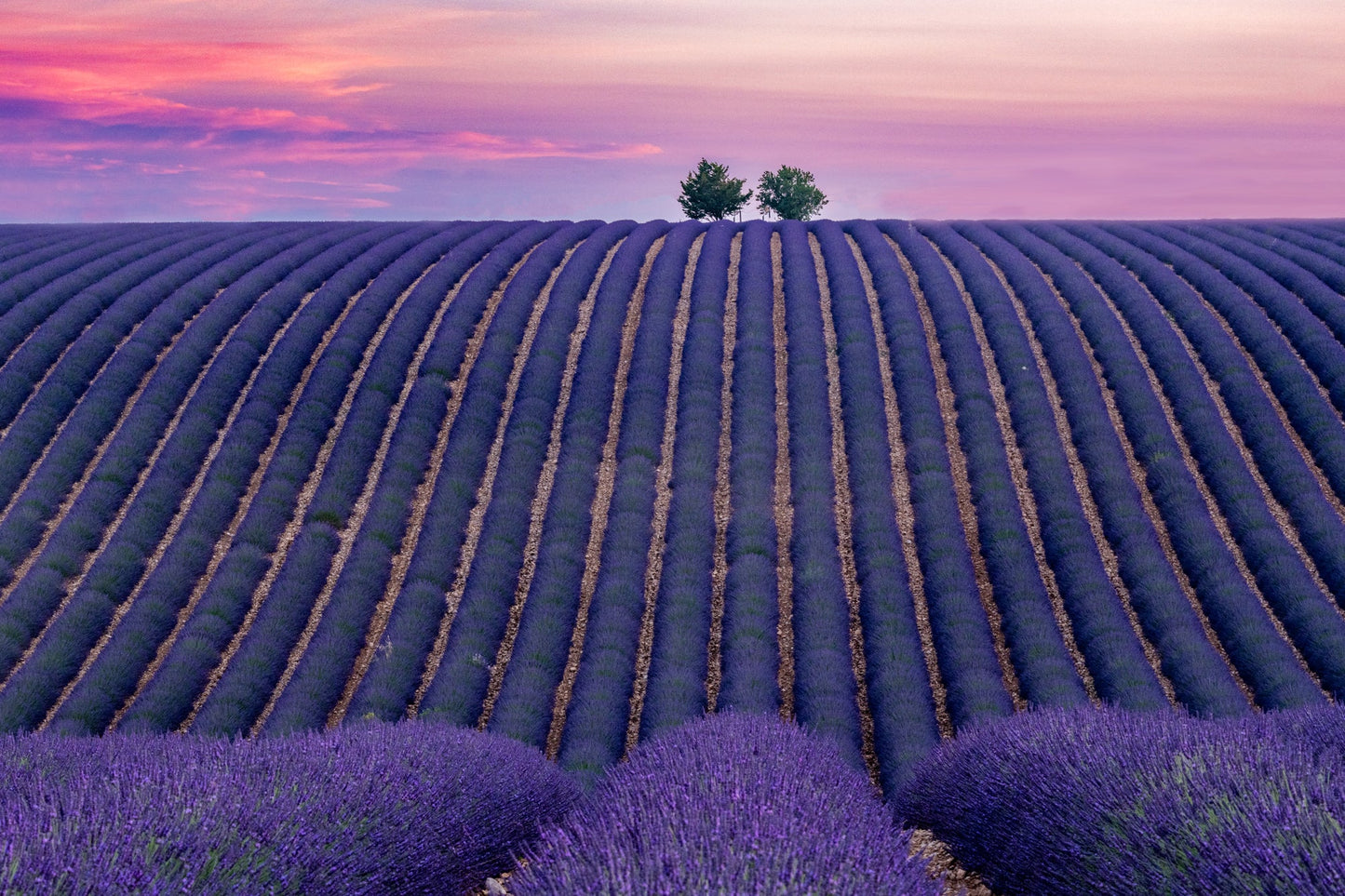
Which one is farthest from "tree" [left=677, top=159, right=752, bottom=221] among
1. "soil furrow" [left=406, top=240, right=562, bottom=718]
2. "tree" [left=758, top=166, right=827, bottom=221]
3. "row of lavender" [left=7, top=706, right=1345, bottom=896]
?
"row of lavender" [left=7, top=706, right=1345, bottom=896]

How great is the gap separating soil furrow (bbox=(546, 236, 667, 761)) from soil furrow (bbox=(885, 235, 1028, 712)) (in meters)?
4.27

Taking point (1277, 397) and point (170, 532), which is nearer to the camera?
point (170, 532)

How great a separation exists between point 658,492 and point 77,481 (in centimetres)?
753

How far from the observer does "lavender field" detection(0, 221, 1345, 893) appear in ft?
34.8

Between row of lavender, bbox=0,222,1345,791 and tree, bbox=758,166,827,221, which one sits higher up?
tree, bbox=758,166,827,221

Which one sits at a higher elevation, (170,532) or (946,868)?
(170,532)

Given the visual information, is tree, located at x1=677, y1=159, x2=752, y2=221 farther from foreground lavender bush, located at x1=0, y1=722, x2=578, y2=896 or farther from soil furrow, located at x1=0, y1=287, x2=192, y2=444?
foreground lavender bush, located at x1=0, y1=722, x2=578, y2=896

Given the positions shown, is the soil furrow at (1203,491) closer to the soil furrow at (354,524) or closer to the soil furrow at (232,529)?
the soil furrow at (354,524)

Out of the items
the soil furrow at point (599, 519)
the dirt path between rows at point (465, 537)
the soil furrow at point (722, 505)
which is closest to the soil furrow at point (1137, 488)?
the soil furrow at point (722, 505)

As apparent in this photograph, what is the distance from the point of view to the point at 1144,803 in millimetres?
5074

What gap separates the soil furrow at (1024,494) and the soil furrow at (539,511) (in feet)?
18.7

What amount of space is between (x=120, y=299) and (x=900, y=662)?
15.0m

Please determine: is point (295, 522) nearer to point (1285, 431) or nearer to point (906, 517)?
point (906, 517)

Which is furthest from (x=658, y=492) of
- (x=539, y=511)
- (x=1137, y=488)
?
(x=1137, y=488)
